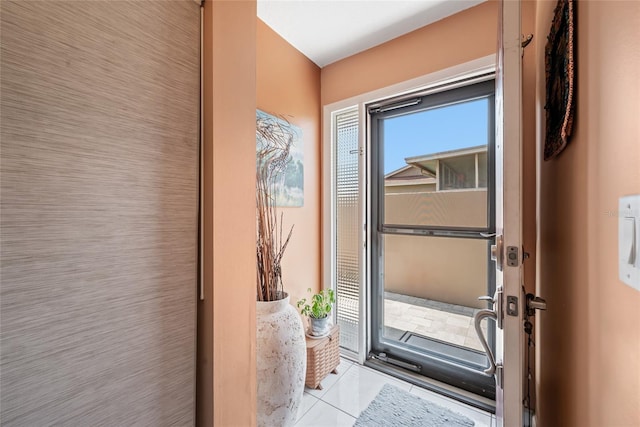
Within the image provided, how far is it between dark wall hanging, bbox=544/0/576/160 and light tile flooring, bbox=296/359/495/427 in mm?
1622

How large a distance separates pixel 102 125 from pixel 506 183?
111cm

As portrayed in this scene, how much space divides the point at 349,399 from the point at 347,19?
8.50 feet

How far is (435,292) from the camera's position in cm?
194

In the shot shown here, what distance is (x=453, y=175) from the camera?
71.6 inches

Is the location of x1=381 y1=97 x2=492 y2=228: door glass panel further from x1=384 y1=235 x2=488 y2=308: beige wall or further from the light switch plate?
the light switch plate

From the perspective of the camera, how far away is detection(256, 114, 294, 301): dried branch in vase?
4.70 feet

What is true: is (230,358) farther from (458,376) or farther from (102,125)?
(458,376)

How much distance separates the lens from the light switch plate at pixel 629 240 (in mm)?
350

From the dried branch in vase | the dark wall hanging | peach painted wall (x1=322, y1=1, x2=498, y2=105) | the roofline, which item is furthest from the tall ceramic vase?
peach painted wall (x1=322, y1=1, x2=498, y2=105)

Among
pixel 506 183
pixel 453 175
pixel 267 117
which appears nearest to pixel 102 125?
pixel 506 183

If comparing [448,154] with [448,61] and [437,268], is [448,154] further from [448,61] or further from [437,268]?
[437,268]

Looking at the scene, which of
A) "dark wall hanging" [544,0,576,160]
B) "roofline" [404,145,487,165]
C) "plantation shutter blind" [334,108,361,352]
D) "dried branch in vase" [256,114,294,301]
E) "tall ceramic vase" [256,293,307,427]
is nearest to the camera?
"dark wall hanging" [544,0,576,160]

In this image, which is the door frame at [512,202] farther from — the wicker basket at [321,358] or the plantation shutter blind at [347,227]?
the plantation shutter blind at [347,227]

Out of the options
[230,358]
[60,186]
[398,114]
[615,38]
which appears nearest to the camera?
[615,38]
